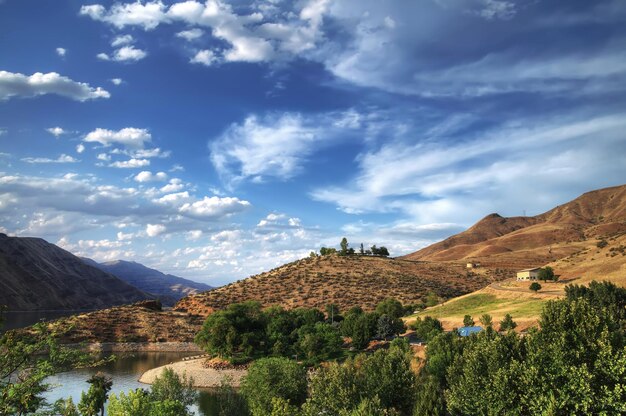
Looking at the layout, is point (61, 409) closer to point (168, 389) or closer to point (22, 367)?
point (22, 367)

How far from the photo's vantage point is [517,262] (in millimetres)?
199000

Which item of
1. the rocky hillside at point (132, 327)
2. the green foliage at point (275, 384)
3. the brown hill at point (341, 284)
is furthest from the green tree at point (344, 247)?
the green foliage at point (275, 384)

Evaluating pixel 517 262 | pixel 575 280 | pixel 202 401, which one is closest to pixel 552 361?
pixel 202 401

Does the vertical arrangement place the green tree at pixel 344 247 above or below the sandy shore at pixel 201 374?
above

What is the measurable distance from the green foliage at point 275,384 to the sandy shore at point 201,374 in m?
20.2

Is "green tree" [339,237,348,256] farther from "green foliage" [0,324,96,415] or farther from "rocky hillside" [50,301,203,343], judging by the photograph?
"green foliage" [0,324,96,415]

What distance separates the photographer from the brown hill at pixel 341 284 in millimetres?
137000

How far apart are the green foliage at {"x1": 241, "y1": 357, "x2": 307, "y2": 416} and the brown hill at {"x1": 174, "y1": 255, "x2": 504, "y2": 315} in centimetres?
7889

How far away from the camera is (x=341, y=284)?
14850cm

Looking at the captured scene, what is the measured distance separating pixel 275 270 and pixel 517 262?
111 m

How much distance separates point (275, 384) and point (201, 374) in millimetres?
33997

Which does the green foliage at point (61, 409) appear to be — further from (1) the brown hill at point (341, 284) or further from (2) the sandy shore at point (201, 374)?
(1) the brown hill at point (341, 284)

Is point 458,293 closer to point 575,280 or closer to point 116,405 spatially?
point 575,280

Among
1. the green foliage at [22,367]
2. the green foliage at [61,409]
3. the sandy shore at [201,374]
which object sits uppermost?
the green foliage at [22,367]
